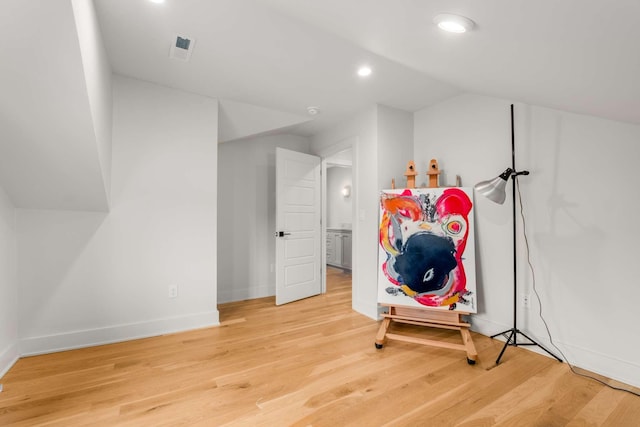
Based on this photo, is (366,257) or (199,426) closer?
(199,426)

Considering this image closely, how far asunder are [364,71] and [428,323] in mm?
2366

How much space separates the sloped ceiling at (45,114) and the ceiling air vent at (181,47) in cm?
79

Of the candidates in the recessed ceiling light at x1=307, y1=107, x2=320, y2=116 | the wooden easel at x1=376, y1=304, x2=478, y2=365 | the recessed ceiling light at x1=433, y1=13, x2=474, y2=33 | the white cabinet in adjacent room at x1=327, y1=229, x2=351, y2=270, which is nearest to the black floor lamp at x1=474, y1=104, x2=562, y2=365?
the wooden easel at x1=376, y1=304, x2=478, y2=365

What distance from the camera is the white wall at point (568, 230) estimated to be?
2037 millimetres

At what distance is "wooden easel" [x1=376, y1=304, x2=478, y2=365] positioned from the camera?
7.96 ft

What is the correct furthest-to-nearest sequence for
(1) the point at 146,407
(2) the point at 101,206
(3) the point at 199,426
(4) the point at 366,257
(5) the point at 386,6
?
(4) the point at 366,257
(2) the point at 101,206
(1) the point at 146,407
(3) the point at 199,426
(5) the point at 386,6

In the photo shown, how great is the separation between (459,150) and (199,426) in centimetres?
319

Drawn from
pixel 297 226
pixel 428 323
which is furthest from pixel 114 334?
pixel 428 323

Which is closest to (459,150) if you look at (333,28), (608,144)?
(608,144)

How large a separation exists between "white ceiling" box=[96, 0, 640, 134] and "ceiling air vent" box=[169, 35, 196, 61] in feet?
0.16

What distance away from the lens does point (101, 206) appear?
2.56 metres

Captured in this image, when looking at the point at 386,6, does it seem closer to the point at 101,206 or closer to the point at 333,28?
the point at 333,28

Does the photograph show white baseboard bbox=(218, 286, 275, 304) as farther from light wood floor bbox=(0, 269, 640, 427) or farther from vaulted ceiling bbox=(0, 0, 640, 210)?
vaulted ceiling bbox=(0, 0, 640, 210)

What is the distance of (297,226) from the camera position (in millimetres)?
4109
